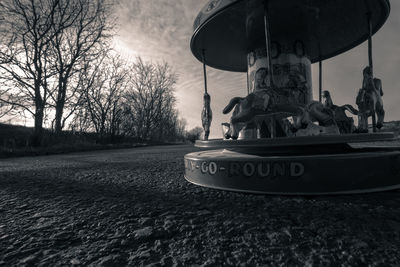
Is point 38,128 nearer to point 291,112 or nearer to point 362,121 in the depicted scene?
point 291,112

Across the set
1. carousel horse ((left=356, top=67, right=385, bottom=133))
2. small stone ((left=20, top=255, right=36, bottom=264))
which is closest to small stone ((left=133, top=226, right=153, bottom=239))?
small stone ((left=20, top=255, right=36, bottom=264))

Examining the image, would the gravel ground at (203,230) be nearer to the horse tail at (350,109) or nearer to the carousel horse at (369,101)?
the carousel horse at (369,101)

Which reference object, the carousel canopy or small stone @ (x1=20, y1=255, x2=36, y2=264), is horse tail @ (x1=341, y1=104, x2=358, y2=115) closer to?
the carousel canopy

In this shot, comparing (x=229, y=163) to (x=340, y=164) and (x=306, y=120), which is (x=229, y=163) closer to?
(x=340, y=164)

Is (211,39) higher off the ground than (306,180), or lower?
higher

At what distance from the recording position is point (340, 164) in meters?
1.03

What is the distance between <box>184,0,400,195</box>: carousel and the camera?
1080mm

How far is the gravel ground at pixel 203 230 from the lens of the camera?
0.60 m

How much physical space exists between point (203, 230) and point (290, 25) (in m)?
2.56

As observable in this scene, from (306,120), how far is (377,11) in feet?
4.99

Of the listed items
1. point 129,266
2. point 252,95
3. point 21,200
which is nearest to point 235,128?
point 252,95

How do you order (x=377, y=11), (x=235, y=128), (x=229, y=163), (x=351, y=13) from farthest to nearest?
(x=351, y=13) → (x=377, y=11) → (x=235, y=128) → (x=229, y=163)

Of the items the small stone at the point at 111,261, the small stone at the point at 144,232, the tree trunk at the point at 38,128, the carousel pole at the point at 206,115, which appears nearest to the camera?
the small stone at the point at 111,261

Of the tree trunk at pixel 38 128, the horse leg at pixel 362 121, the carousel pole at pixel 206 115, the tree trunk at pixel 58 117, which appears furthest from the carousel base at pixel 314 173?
the tree trunk at pixel 58 117
